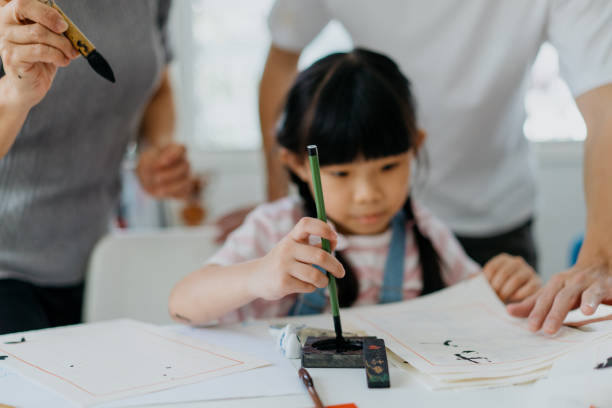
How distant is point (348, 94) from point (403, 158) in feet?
0.47

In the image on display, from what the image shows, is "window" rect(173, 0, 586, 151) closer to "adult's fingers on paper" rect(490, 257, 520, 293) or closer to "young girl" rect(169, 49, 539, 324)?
"young girl" rect(169, 49, 539, 324)

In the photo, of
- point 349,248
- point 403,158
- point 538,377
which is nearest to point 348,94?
point 403,158

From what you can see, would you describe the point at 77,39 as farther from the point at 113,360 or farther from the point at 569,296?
the point at 569,296

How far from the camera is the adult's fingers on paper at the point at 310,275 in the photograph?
0.65 m

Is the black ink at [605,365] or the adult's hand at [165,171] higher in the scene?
the adult's hand at [165,171]

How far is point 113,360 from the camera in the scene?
2.11ft

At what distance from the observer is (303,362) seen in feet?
2.05

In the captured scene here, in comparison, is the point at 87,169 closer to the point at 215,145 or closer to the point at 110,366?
the point at 110,366

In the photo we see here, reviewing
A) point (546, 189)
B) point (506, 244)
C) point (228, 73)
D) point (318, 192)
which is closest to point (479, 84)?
point (506, 244)

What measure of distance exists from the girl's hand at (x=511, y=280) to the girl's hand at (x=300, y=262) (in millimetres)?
344

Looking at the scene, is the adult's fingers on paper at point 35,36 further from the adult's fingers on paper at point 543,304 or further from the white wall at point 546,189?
the white wall at point 546,189

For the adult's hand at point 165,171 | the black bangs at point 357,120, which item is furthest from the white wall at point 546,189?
the black bangs at point 357,120

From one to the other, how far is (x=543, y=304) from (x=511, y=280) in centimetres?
17

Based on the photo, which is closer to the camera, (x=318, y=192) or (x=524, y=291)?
(x=318, y=192)
